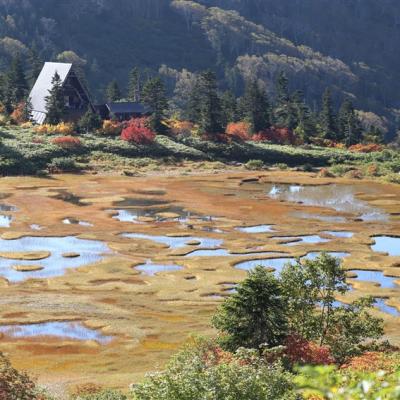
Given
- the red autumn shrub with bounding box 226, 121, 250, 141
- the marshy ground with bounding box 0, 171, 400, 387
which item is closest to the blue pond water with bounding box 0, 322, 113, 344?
the marshy ground with bounding box 0, 171, 400, 387

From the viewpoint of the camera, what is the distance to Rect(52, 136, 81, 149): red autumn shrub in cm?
9276

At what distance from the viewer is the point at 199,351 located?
24719mm

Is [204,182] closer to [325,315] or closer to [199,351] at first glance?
[325,315]

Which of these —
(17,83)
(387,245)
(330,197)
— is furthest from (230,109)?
(387,245)

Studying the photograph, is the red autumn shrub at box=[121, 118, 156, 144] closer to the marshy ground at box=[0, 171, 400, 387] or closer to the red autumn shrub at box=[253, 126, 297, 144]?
the marshy ground at box=[0, 171, 400, 387]

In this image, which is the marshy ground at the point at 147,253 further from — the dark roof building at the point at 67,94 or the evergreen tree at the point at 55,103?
the dark roof building at the point at 67,94

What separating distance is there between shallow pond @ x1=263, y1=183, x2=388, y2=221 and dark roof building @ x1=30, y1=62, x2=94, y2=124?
3514 centimetres

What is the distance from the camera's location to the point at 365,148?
11269 cm

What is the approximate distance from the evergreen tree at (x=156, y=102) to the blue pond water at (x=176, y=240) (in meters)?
50.4

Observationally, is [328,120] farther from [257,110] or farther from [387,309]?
[387,309]

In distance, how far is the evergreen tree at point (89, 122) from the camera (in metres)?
102

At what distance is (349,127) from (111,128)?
38.7m

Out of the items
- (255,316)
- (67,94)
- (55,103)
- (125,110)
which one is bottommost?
(255,316)

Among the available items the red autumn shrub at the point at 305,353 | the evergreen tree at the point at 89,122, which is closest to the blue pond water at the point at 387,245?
the red autumn shrub at the point at 305,353
